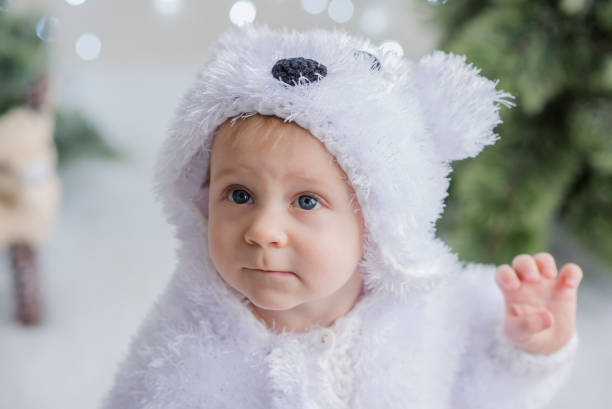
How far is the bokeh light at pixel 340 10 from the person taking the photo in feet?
6.37

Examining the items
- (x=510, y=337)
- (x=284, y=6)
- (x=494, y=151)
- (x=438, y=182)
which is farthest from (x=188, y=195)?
(x=284, y=6)

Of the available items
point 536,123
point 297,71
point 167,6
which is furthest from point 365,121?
point 167,6

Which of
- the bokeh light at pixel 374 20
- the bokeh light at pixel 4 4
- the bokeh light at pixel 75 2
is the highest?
the bokeh light at pixel 374 20

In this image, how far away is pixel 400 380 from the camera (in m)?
0.69

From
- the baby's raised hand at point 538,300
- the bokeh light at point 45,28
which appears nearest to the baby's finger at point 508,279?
the baby's raised hand at point 538,300

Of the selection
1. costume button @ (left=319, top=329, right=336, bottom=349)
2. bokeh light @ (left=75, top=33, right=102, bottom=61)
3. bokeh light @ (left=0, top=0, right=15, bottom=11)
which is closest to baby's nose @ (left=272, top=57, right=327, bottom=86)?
costume button @ (left=319, top=329, right=336, bottom=349)

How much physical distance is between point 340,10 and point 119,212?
2.90ft

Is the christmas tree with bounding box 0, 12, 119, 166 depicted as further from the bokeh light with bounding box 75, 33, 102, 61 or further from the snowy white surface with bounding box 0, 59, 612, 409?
the bokeh light with bounding box 75, 33, 102, 61

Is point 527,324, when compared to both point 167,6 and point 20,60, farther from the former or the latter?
point 167,6

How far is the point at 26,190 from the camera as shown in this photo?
1.26 metres

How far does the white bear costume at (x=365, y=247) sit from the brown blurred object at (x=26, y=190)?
2.12 ft

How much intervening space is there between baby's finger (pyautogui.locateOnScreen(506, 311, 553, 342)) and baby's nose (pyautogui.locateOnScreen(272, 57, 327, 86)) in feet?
1.16

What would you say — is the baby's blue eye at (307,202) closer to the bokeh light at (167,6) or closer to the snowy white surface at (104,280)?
the snowy white surface at (104,280)

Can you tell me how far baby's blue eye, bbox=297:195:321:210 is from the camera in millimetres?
621
